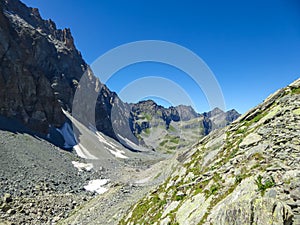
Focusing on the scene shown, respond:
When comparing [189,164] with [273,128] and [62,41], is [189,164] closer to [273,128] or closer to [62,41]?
[273,128]

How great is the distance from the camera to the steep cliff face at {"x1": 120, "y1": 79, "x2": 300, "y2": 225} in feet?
21.7

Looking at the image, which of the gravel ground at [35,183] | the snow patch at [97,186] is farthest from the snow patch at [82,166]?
the snow patch at [97,186]

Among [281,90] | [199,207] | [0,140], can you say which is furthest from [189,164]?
[0,140]

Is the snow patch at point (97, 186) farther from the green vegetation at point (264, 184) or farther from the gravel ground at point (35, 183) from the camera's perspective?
the green vegetation at point (264, 184)

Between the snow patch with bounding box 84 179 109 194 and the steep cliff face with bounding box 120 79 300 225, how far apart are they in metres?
32.7

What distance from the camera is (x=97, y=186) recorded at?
47844 mm

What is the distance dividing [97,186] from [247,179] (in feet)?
148

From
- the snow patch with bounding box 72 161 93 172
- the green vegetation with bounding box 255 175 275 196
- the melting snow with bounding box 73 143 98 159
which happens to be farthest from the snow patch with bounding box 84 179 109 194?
the green vegetation with bounding box 255 175 275 196

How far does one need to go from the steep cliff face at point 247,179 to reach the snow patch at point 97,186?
32669 millimetres

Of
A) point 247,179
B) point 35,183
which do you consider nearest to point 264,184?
point 247,179

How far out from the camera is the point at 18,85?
8006 centimetres

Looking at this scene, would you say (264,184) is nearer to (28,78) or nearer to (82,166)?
(82,166)

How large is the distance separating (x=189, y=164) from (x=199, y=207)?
19.4ft

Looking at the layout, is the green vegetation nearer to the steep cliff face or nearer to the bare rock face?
the steep cliff face
